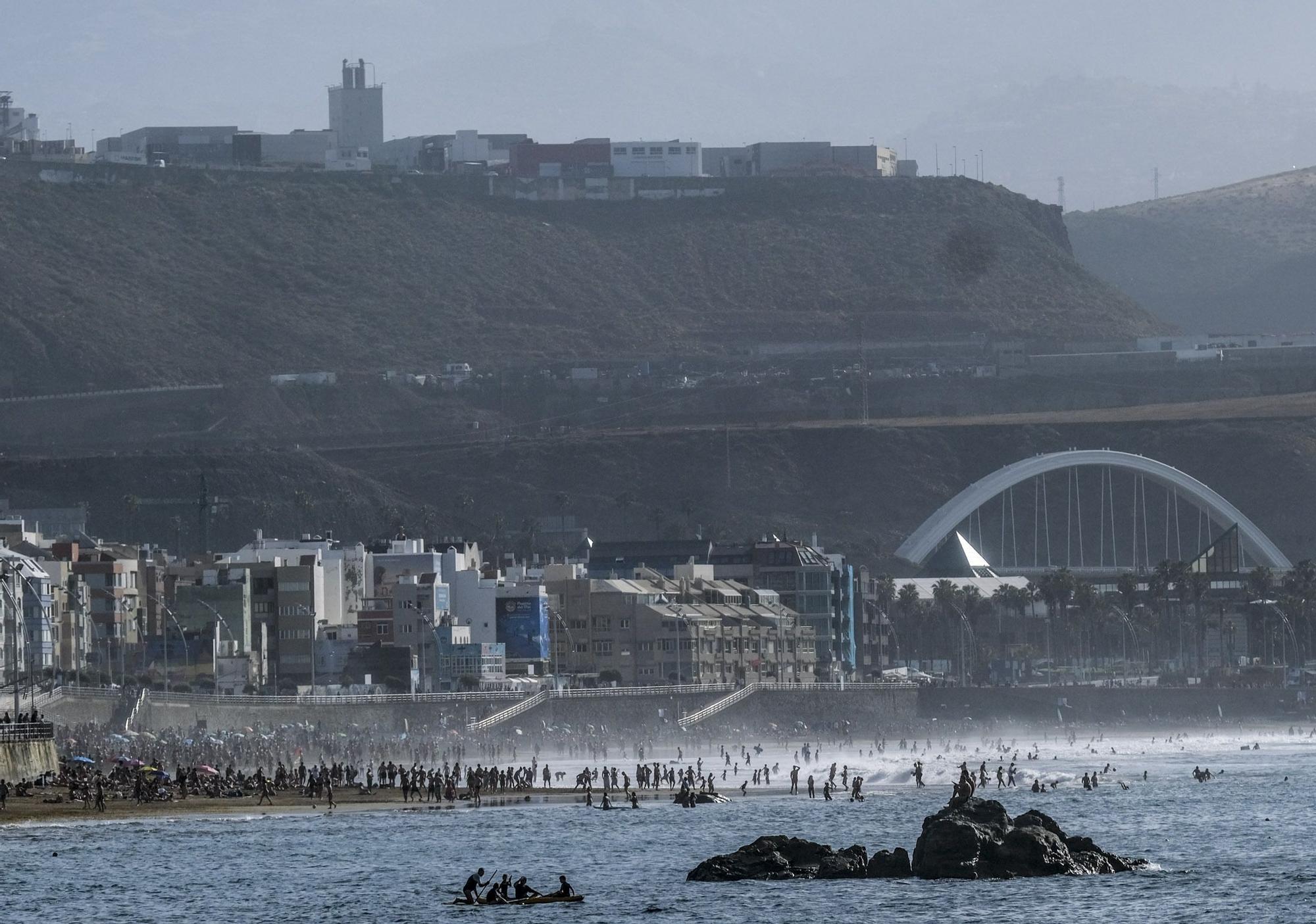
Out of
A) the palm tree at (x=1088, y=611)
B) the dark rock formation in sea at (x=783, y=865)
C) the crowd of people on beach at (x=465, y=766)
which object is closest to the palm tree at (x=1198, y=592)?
the palm tree at (x=1088, y=611)

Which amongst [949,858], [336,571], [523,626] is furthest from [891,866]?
[336,571]

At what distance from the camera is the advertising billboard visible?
14412cm

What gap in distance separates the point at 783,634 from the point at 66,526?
6637 cm

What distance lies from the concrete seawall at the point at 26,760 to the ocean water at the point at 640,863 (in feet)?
14.8

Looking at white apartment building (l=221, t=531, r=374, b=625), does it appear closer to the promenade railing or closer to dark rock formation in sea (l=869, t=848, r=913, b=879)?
the promenade railing

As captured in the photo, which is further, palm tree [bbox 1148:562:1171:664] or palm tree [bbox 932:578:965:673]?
palm tree [bbox 932:578:965:673]

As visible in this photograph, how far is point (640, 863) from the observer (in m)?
77.9

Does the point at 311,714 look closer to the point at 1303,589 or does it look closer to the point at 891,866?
the point at 891,866

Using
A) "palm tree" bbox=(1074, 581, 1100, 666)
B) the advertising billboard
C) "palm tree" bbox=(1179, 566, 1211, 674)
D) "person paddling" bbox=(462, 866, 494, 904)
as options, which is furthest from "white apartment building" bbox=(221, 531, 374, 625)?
"person paddling" bbox=(462, 866, 494, 904)

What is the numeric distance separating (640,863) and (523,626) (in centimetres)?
6703

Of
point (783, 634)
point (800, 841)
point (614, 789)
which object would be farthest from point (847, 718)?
point (800, 841)

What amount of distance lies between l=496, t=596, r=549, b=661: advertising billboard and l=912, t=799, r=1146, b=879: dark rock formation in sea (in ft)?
235

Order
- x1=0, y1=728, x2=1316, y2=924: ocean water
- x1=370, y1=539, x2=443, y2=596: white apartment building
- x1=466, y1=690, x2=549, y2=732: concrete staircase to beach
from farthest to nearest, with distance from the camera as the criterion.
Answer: x1=370, y1=539, x2=443, y2=596: white apartment building < x1=466, y1=690, x2=549, y2=732: concrete staircase to beach < x1=0, y1=728, x2=1316, y2=924: ocean water

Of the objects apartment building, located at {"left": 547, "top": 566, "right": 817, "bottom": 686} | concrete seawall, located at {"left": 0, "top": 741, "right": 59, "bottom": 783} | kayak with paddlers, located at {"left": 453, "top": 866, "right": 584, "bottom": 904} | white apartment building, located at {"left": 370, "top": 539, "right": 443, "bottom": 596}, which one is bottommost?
kayak with paddlers, located at {"left": 453, "top": 866, "right": 584, "bottom": 904}
